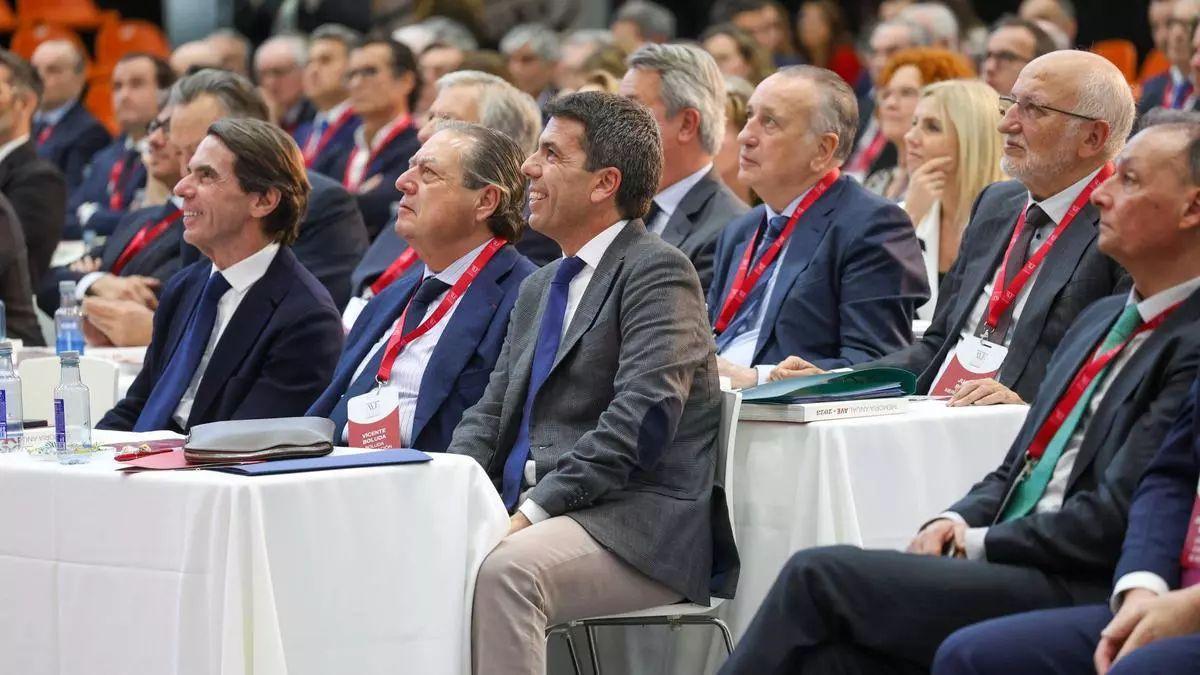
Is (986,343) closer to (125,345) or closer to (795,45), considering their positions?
(125,345)

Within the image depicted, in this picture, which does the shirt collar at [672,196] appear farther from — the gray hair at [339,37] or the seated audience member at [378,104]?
the gray hair at [339,37]

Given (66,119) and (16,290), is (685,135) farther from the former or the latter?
(66,119)

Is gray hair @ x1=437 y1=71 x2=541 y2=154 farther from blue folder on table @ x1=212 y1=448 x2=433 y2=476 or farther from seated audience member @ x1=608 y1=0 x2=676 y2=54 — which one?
seated audience member @ x1=608 y1=0 x2=676 y2=54

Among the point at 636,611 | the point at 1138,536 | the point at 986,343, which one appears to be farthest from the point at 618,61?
the point at 1138,536

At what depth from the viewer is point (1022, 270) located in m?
4.08

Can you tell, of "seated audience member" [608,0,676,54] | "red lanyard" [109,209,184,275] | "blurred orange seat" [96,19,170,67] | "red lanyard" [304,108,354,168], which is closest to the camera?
"red lanyard" [109,209,184,275]

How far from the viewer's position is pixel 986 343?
13.4ft

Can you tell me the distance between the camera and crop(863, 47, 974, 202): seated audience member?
271 inches

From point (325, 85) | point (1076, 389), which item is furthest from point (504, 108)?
point (325, 85)

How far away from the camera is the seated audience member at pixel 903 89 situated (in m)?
6.88

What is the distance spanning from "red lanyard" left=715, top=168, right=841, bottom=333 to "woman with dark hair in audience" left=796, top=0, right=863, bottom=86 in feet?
21.8

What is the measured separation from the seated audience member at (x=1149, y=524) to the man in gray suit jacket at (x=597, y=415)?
92cm

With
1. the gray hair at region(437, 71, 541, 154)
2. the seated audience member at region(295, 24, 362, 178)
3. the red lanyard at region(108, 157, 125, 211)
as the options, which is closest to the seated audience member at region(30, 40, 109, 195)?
the red lanyard at region(108, 157, 125, 211)

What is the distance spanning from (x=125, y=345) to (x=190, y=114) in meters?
0.81
